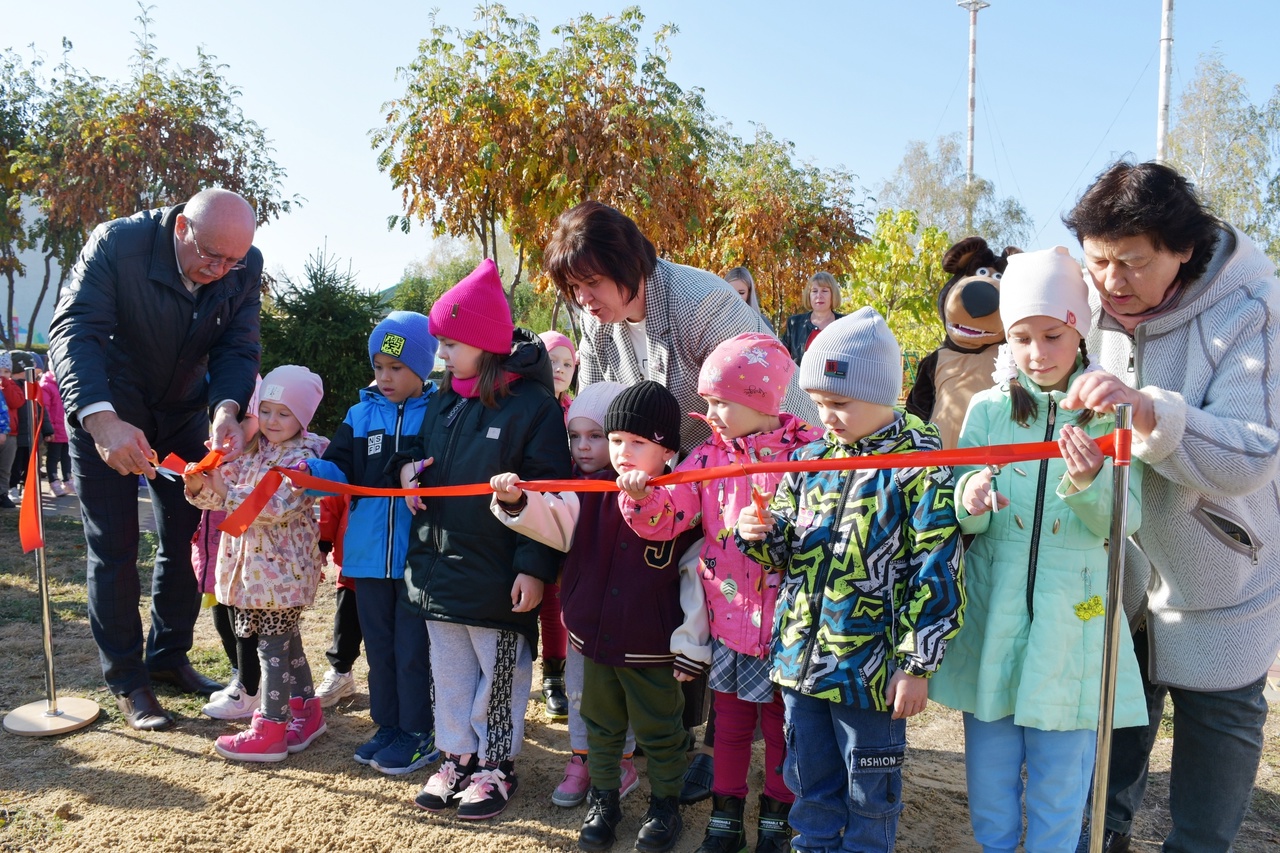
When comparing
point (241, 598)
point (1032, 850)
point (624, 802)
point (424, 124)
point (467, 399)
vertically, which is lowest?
point (624, 802)

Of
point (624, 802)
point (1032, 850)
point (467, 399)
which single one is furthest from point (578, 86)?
point (1032, 850)

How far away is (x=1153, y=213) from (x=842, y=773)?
1784mm

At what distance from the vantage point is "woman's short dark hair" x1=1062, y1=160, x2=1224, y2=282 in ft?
7.94

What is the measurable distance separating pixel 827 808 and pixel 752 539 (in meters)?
0.82

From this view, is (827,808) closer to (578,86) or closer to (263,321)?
(263,321)

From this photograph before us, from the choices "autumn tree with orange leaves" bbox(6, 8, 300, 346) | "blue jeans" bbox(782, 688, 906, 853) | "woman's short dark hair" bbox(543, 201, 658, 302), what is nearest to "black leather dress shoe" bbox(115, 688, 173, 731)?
"woman's short dark hair" bbox(543, 201, 658, 302)

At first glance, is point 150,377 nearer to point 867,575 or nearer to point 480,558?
point 480,558

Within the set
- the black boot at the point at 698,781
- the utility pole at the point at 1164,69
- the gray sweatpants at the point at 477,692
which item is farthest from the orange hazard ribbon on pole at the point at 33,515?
the utility pole at the point at 1164,69

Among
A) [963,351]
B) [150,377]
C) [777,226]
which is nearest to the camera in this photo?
[963,351]

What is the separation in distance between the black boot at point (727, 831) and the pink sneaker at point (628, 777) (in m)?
0.48

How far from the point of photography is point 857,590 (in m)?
2.61

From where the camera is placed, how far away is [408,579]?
3.61m

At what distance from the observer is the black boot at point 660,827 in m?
3.15

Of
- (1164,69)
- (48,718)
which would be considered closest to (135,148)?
(48,718)
